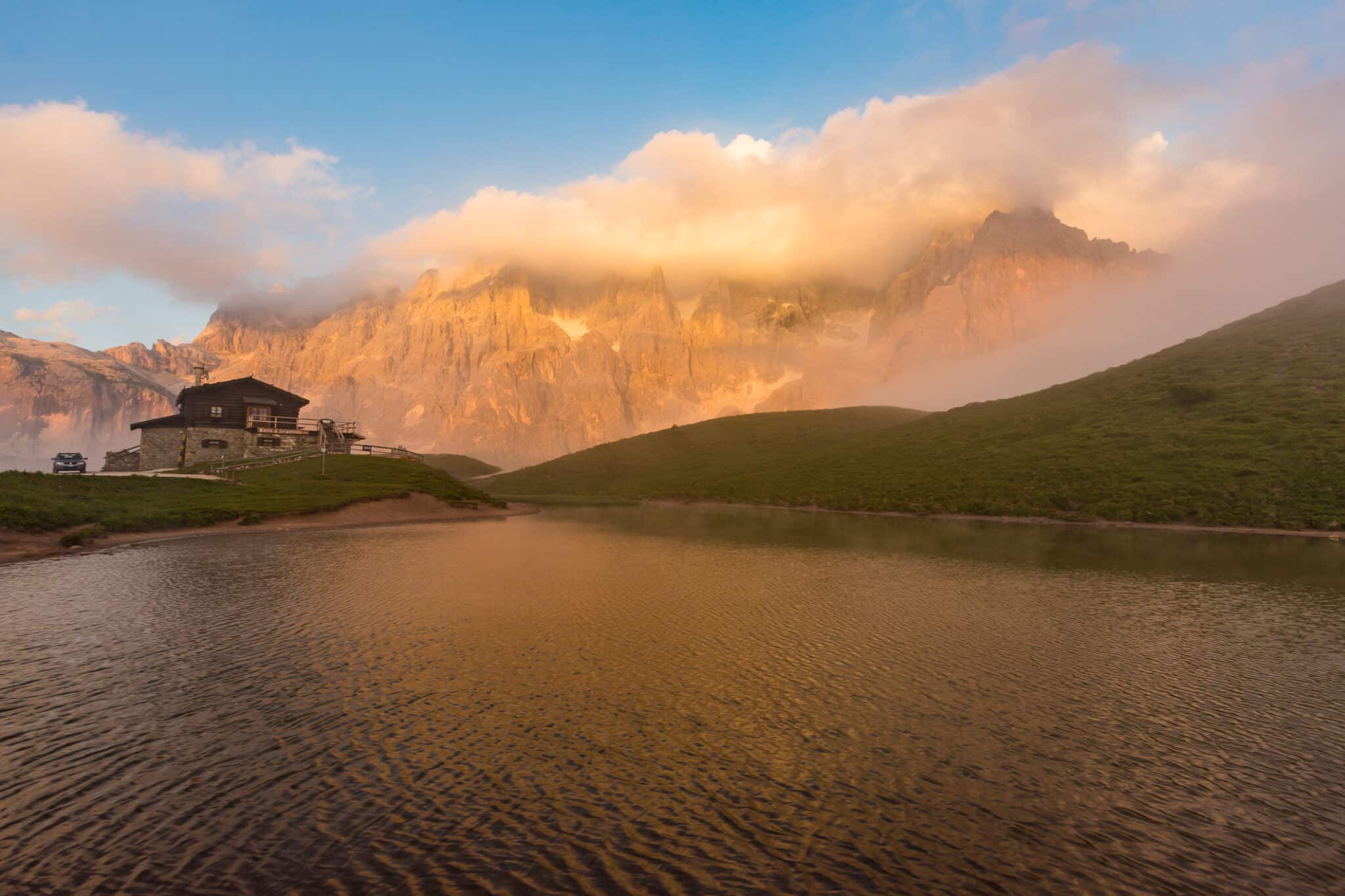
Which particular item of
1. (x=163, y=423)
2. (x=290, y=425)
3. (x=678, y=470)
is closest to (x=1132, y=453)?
(x=678, y=470)

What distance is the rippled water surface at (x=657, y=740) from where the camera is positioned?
9.77 meters

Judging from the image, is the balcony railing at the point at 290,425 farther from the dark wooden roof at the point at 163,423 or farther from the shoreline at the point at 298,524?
the shoreline at the point at 298,524

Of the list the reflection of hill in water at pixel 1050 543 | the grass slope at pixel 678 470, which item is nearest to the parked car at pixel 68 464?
the reflection of hill in water at pixel 1050 543

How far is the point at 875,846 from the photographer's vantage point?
33.5 ft

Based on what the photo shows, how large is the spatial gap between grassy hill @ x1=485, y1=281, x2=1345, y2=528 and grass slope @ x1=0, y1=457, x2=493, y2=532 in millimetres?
66789

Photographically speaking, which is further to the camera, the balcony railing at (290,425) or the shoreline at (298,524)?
the balcony railing at (290,425)

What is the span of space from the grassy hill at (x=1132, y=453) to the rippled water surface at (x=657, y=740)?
54603mm

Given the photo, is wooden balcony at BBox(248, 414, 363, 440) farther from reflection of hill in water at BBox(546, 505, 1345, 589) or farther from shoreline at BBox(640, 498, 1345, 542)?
shoreline at BBox(640, 498, 1345, 542)

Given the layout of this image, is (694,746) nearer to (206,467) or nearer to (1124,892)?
(1124,892)

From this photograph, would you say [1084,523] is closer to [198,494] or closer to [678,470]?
[198,494]

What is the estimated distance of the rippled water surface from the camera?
9766 millimetres

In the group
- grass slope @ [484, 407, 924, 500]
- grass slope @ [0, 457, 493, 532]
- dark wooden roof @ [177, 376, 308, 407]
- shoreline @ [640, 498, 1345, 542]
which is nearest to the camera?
grass slope @ [0, 457, 493, 532]

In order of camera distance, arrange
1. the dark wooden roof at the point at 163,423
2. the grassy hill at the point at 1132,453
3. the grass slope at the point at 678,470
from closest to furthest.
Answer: the grassy hill at the point at 1132,453, the dark wooden roof at the point at 163,423, the grass slope at the point at 678,470

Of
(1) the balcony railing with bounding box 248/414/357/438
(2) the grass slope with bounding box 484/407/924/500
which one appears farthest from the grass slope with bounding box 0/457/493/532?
(2) the grass slope with bounding box 484/407/924/500
